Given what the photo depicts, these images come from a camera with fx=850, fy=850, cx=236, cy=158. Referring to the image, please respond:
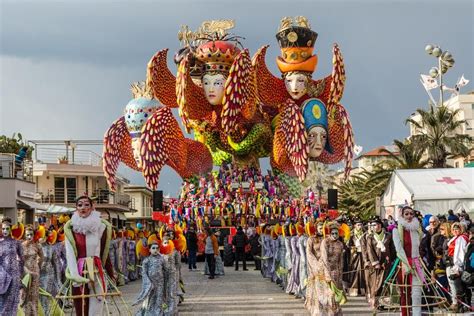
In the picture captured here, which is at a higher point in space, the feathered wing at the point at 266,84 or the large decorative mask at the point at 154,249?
the feathered wing at the point at 266,84

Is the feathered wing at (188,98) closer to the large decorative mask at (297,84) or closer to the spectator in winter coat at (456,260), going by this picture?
the large decorative mask at (297,84)

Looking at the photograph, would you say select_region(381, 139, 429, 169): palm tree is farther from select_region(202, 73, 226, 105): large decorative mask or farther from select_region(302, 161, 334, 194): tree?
select_region(302, 161, 334, 194): tree

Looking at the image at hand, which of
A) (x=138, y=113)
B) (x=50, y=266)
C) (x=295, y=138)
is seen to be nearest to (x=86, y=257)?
(x=50, y=266)

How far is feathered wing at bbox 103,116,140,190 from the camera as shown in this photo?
40.6 m

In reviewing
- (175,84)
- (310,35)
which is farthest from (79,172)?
(310,35)

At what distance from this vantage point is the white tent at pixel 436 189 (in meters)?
27.0

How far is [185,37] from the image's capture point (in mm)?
41594

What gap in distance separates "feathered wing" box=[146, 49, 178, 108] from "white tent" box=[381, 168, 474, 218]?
48.6ft

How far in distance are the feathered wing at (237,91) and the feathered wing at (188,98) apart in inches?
77.7

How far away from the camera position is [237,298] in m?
19.3

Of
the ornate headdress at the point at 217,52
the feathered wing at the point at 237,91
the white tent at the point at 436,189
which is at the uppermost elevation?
the ornate headdress at the point at 217,52

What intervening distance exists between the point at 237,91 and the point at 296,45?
4702 millimetres

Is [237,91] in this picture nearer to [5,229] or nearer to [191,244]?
[191,244]

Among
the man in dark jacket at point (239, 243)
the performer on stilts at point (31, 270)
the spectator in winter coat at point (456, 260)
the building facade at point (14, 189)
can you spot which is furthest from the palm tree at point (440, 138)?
the performer on stilts at point (31, 270)
